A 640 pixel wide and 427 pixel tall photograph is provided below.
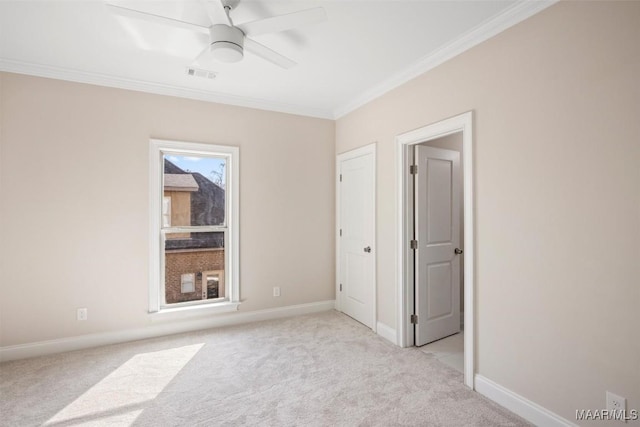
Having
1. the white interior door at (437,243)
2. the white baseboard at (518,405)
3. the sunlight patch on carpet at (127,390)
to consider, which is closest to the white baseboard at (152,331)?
the sunlight patch on carpet at (127,390)

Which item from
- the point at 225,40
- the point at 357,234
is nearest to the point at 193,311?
the point at 357,234

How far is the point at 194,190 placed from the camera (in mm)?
3734

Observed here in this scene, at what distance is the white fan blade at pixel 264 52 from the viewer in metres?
2.14

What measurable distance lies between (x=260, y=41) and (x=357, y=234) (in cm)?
241

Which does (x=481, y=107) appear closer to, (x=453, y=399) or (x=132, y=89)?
(x=453, y=399)

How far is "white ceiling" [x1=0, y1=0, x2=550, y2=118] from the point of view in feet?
6.98

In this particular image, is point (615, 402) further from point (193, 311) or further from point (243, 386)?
point (193, 311)

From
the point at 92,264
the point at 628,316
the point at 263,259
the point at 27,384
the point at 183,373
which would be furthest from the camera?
the point at 263,259

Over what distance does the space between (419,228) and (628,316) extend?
1743mm

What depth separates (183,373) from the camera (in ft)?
8.73

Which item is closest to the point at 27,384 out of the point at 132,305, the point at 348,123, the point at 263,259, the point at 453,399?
the point at 132,305

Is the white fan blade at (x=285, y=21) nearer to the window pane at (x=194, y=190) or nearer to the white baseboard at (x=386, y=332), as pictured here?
the window pane at (x=194, y=190)

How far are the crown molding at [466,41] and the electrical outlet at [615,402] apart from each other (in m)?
2.32

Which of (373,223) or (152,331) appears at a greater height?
(373,223)
